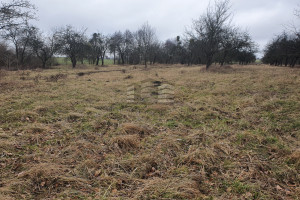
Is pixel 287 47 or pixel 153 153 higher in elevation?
pixel 287 47

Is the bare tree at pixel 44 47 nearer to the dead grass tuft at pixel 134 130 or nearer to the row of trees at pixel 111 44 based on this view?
the row of trees at pixel 111 44

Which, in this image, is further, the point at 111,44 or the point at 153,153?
the point at 111,44

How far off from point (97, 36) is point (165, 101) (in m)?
42.2

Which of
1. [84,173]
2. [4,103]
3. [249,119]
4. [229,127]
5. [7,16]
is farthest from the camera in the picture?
[7,16]

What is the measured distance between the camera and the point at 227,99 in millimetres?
6082

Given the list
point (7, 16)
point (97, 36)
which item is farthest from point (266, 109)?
point (97, 36)

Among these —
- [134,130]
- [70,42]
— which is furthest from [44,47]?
[134,130]

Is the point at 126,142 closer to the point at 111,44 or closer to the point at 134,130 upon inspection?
the point at 134,130

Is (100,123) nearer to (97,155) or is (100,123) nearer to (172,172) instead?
(97,155)

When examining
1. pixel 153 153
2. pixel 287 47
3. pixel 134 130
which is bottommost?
pixel 153 153

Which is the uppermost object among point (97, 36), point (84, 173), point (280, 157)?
point (97, 36)

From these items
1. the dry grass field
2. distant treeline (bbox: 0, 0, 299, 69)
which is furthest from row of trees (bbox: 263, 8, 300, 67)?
the dry grass field

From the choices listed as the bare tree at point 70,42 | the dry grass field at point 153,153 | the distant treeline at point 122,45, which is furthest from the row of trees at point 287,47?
the bare tree at point 70,42

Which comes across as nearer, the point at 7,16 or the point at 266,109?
the point at 266,109
